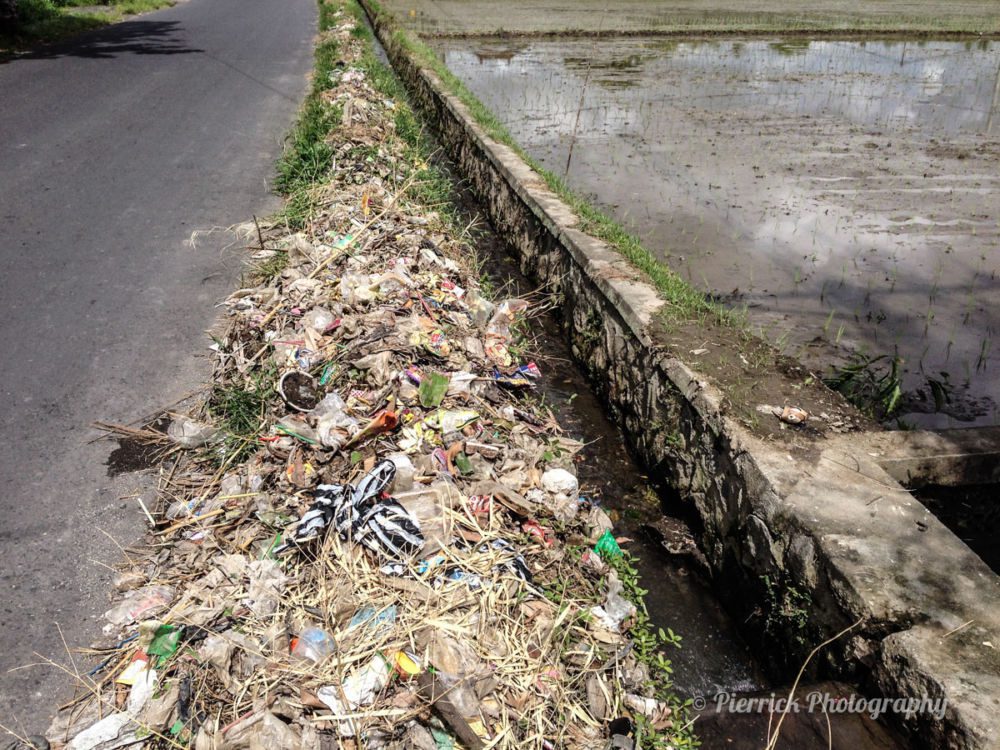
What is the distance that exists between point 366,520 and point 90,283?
3004mm

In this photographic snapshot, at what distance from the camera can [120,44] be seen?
500 inches

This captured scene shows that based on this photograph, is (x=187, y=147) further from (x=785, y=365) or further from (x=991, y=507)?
(x=991, y=507)

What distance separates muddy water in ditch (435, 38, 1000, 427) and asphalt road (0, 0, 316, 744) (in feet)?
11.6

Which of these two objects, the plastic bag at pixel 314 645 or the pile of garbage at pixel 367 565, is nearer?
the pile of garbage at pixel 367 565

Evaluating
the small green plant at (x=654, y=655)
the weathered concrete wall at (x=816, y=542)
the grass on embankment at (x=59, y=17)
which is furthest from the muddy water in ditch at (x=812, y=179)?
the grass on embankment at (x=59, y=17)

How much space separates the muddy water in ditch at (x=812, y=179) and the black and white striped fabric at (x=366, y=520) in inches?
114

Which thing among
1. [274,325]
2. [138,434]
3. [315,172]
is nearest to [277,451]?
[138,434]

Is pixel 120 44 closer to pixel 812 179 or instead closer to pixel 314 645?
pixel 812 179

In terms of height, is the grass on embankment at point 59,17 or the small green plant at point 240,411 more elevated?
the grass on embankment at point 59,17

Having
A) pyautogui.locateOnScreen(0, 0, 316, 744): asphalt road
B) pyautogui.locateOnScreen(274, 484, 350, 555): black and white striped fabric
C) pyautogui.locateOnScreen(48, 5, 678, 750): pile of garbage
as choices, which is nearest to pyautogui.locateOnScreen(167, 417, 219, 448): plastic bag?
pyautogui.locateOnScreen(48, 5, 678, 750): pile of garbage

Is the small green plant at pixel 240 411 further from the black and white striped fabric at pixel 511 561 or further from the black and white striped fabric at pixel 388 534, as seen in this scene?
the black and white striped fabric at pixel 511 561

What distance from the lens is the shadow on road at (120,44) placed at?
453 inches

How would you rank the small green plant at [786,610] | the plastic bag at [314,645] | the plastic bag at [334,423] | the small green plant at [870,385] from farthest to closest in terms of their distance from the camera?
the small green plant at [870,385]
the plastic bag at [334,423]
the small green plant at [786,610]
the plastic bag at [314,645]

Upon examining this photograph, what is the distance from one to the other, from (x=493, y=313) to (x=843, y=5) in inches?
925
